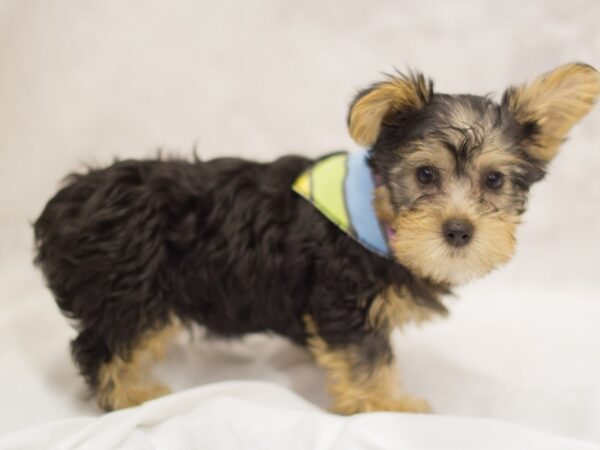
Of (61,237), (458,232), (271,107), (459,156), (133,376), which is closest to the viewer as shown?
(458,232)

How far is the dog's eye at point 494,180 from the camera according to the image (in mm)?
3037

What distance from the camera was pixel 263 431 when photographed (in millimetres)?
3354

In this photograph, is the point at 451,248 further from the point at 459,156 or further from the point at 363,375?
the point at 363,375

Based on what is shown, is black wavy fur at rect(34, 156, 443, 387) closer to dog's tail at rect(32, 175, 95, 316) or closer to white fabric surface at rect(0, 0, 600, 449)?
dog's tail at rect(32, 175, 95, 316)

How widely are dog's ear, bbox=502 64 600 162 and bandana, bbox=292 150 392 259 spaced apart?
69cm

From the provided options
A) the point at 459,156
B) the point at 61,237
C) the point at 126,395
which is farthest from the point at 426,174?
the point at 126,395

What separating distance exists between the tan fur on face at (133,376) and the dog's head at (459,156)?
1268 mm

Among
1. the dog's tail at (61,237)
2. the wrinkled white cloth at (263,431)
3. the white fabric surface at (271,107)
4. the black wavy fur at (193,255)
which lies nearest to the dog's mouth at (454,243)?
the black wavy fur at (193,255)

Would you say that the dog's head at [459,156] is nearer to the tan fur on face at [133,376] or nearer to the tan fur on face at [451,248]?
the tan fur on face at [451,248]

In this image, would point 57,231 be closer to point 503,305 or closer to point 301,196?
point 301,196

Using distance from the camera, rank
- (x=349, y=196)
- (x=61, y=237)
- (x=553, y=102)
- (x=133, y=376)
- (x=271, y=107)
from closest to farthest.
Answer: (x=553, y=102) < (x=349, y=196) < (x=61, y=237) < (x=133, y=376) < (x=271, y=107)

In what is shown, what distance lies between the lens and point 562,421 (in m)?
3.60

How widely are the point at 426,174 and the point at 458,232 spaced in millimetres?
329

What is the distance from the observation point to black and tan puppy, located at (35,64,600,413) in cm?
304
